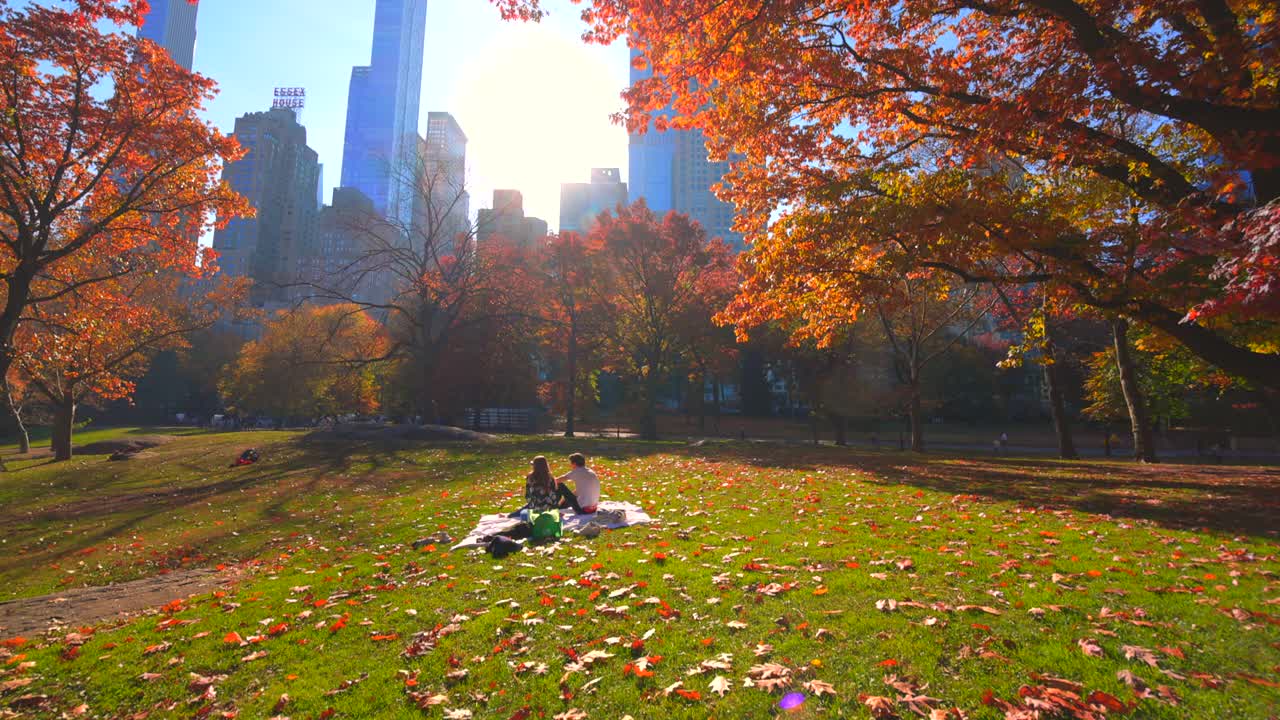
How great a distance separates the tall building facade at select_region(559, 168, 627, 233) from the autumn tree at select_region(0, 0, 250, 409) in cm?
10632

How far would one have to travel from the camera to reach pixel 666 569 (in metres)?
6.46

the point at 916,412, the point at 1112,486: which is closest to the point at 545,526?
the point at 1112,486

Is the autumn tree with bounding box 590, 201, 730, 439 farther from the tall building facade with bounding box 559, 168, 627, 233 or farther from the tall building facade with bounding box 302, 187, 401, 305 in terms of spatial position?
the tall building facade with bounding box 559, 168, 627, 233

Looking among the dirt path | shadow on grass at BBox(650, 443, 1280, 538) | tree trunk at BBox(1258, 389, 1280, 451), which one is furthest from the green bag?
tree trunk at BBox(1258, 389, 1280, 451)

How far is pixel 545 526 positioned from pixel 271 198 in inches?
3695

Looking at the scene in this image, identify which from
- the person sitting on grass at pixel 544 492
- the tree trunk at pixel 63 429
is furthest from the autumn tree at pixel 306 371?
the person sitting on grass at pixel 544 492

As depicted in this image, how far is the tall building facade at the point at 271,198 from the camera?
246 feet

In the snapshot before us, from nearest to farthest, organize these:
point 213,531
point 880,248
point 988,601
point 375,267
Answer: point 988,601 → point 213,531 → point 880,248 → point 375,267

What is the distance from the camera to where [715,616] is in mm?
4953

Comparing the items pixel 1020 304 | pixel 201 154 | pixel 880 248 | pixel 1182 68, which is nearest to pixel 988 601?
pixel 1182 68

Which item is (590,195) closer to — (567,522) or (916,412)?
(916,412)

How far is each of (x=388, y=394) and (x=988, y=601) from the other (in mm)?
48273

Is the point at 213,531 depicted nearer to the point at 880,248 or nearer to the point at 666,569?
the point at 666,569

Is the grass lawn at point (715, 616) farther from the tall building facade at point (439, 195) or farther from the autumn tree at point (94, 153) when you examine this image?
the tall building facade at point (439, 195)
